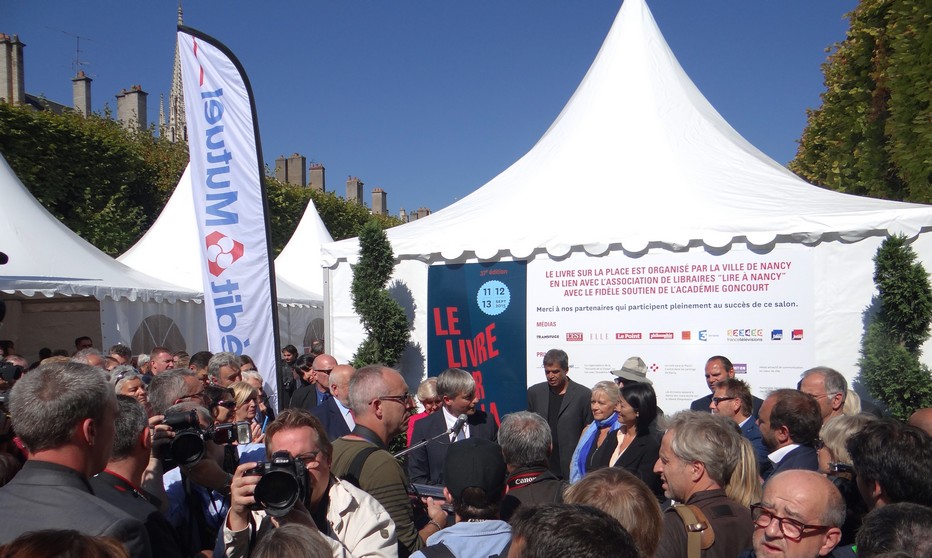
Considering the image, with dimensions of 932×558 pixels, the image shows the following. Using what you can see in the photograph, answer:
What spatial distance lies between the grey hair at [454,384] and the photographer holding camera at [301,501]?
7.67 feet

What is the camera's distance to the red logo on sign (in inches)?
251

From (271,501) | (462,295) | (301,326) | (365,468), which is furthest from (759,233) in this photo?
(301,326)

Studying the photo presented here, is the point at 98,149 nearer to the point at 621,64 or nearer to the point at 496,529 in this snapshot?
the point at 621,64

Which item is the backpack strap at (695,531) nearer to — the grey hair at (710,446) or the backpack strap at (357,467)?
the grey hair at (710,446)

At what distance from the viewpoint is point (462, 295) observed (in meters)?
8.20

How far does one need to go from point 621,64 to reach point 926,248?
175 inches

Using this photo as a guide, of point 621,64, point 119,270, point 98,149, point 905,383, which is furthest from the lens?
point 98,149

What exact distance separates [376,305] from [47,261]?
582 cm

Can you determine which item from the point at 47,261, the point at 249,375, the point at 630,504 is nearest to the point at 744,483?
the point at 630,504

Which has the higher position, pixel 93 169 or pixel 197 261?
pixel 93 169

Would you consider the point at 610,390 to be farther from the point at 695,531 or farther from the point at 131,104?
the point at 131,104

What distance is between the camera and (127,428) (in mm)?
2352

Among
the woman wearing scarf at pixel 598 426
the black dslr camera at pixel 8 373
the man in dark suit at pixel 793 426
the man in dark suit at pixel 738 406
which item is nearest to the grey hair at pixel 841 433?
the man in dark suit at pixel 793 426

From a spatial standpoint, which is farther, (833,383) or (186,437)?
(833,383)
